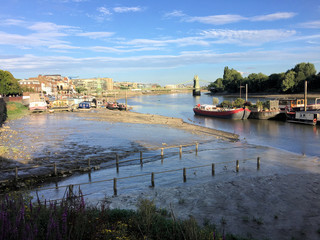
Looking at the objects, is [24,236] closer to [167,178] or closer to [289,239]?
[289,239]

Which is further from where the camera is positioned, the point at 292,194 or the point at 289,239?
the point at 292,194

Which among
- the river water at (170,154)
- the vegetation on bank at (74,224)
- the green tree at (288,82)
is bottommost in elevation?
the river water at (170,154)

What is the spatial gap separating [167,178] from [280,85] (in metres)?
145

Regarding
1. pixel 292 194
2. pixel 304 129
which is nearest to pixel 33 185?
pixel 292 194

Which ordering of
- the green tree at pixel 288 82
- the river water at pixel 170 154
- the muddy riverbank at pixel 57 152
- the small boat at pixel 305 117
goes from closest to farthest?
1. the river water at pixel 170 154
2. the muddy riverbank at pixel 57 152
3. the small boat at pixel 305 117
4. the green tree at pixel 288 82

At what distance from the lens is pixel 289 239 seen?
31.7 ft

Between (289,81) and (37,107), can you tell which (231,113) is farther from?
(289,81)

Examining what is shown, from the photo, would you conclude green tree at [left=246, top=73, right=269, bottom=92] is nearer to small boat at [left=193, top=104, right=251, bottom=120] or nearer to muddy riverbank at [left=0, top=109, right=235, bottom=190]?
small boat at [left=193, top=104, right=251, bottom=120]

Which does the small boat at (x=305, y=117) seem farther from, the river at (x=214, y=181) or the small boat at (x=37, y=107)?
the small boat at (x=37, y=107)

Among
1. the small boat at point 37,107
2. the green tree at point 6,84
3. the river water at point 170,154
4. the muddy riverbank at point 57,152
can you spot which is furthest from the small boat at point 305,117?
the green tree at point 6,84

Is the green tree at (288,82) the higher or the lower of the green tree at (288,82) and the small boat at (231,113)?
the higher

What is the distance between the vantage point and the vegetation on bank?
5.36 metres

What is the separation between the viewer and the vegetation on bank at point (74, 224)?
5.36 metres

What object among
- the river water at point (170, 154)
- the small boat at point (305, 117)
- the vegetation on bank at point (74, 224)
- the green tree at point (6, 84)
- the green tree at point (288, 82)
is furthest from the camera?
the green tree at point (288, 82)
